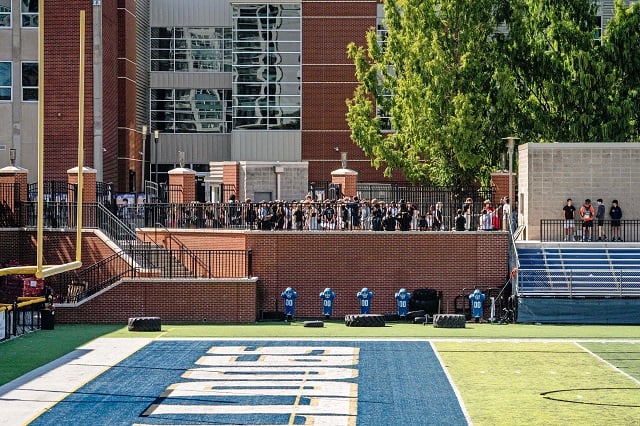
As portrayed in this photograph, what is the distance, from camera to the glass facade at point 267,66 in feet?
235

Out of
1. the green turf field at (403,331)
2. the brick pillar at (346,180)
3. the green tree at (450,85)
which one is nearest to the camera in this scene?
the green turf field at (403,331)

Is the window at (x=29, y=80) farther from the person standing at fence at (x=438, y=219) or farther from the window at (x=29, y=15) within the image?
the person standing at fence at (x=438, y=219)

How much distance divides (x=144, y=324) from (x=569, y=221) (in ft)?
53.5

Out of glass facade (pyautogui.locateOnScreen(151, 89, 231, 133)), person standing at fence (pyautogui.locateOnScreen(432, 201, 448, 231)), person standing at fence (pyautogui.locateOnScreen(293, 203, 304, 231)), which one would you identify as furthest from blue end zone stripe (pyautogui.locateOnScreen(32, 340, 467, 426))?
glass facade (pyautogui.locateOnScreen(151, 89, 231, 133))

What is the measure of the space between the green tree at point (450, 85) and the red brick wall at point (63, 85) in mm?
15518

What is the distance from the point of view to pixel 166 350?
35.5 metres

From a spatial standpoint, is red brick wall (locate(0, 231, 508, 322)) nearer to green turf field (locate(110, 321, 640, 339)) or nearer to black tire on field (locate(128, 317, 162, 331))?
green turf field (locate(110, 321, 640, 339))

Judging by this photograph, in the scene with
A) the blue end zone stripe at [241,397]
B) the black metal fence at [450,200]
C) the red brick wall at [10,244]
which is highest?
the black metal fence at [450,200]

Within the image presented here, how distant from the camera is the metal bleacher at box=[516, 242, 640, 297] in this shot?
43.8 meters

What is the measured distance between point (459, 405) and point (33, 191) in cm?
2884

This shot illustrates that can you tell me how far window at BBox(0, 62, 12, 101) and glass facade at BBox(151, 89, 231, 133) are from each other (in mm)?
11766

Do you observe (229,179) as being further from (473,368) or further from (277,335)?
(473,368)

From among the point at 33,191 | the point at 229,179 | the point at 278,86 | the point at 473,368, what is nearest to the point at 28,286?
the point at 33,191

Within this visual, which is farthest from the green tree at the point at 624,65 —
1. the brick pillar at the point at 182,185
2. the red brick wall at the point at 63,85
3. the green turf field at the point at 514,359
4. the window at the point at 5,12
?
the window at the point at 5,12
